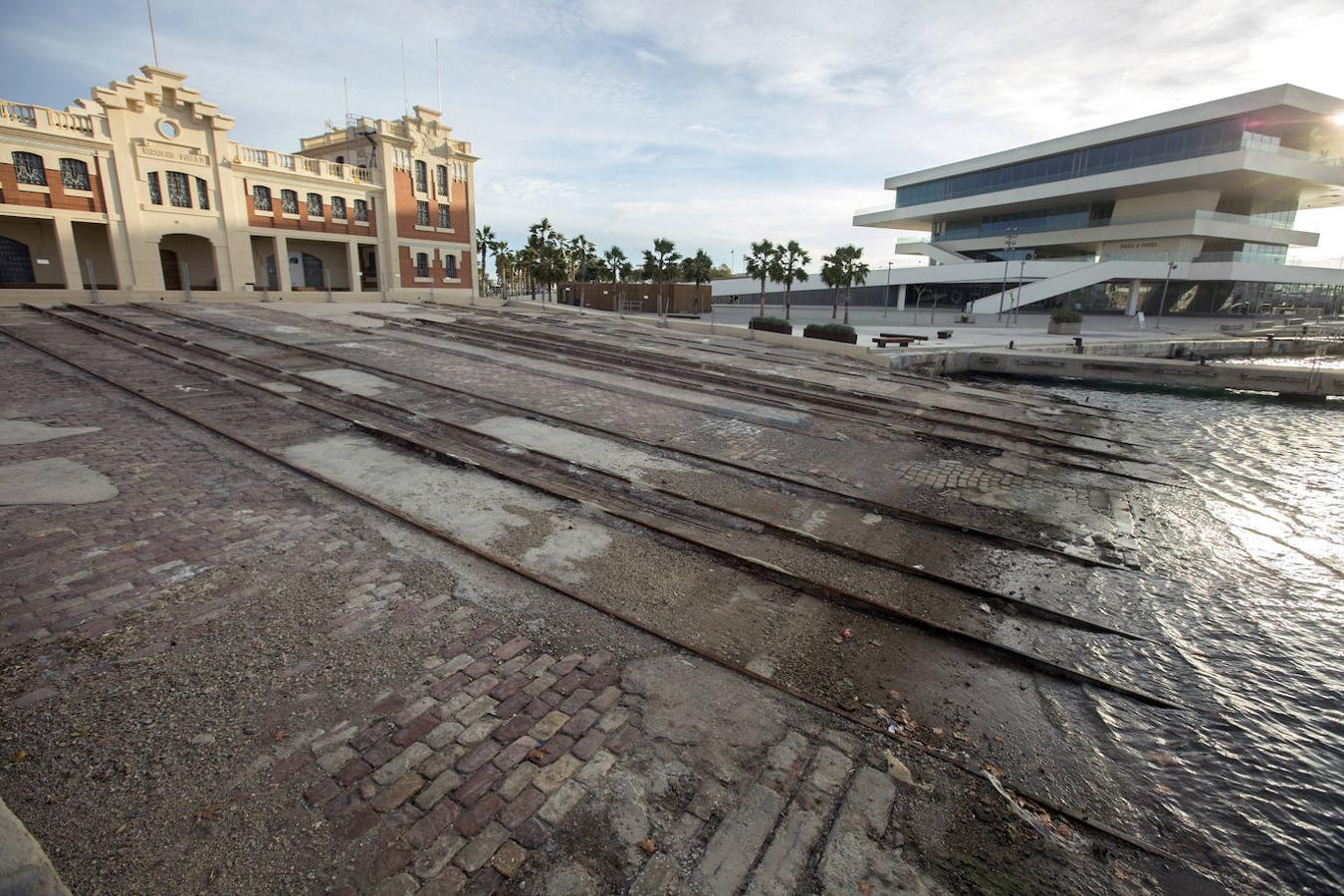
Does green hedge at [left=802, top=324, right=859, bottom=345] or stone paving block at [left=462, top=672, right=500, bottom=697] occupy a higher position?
green hedge at [left=802, top=324, right=859, bottom=345]

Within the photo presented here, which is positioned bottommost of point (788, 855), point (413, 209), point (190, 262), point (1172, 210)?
point (788, 855)

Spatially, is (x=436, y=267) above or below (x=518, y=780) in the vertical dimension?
above

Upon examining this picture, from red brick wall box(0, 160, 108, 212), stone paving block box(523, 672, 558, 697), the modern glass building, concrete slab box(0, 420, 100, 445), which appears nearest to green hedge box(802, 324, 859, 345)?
stone paving block box(523, 672, 558, 697)

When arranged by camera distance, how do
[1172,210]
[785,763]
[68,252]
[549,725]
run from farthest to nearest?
[1172,210], [68,252], [549,725], [785,763]

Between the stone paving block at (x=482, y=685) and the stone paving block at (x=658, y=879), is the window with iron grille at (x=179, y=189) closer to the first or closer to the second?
the stone paving block at (x=482, y=685)

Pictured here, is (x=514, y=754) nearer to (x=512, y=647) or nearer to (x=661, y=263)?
(x=512, y=647)

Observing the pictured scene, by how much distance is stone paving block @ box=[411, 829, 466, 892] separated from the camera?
3.30 m

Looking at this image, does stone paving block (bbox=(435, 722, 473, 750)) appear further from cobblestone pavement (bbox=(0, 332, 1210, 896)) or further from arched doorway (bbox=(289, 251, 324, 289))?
arched doorway (bbox=(289, 251, 324, 289))

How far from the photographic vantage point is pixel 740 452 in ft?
37.8

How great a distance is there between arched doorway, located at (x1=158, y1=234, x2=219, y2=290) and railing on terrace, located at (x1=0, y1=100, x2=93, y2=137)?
7.47m

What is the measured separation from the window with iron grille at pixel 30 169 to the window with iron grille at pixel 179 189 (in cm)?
534

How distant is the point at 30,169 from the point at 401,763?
43.0 metres

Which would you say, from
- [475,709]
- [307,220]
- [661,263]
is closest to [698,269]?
[661,263]

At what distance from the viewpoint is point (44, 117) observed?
29828 mm
